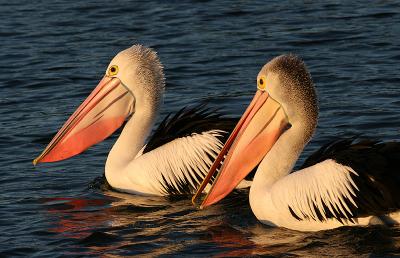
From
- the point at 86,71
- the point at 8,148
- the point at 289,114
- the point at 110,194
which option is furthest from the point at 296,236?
the point at 86,71

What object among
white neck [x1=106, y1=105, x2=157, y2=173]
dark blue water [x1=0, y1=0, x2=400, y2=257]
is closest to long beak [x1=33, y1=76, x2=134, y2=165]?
white neck [x1=106, y1=105, x2=157, y2=173]

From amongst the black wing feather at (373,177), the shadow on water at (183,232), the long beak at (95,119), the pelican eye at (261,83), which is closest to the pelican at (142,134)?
the long beak at (95,119)

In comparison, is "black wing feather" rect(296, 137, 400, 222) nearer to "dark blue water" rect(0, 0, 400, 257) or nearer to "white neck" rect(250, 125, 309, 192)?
"dark blue water" rect(0, 0, 400, 257)

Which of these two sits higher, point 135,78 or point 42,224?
point 135,78

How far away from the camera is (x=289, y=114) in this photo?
8102 millimetres

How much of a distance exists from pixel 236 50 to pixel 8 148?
160 inches

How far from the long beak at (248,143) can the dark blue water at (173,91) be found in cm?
26

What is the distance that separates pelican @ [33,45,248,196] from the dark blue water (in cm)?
18

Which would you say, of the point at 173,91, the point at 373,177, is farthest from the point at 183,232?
the point at 173,91

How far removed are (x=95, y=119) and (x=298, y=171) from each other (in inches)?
93.2

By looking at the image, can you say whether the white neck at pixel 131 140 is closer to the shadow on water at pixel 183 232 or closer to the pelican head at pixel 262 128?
the shadow on water at pixel 183 232

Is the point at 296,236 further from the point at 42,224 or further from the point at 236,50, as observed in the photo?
the point at 236,50

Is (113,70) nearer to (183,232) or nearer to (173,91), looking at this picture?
(183,232)

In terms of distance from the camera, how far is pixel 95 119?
31.8 feet
